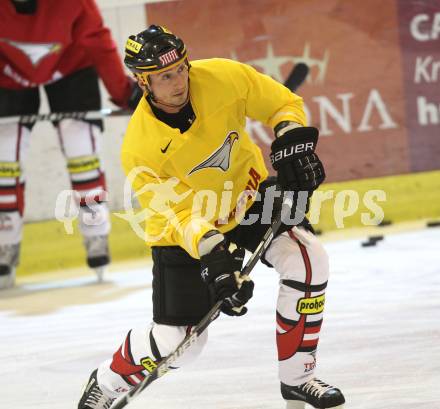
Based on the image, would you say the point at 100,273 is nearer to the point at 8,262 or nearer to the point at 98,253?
the point at 98,253

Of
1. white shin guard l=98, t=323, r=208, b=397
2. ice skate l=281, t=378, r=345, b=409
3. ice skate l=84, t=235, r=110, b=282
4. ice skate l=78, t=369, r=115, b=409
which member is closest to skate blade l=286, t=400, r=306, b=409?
ice skate l=281, t=378, r=345, b=409

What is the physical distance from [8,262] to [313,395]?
3.21 m

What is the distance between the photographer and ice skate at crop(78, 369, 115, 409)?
292cm

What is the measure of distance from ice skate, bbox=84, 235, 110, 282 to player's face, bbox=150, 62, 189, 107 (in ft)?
9.40

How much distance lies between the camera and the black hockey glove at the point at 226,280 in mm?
2555

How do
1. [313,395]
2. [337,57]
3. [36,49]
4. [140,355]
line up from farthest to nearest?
[337,57] < [36,49] < [140,355] < [313,395]

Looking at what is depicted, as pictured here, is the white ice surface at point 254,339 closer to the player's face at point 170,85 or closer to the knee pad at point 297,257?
the knee pad at point 297,257

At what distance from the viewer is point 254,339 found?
3.78m

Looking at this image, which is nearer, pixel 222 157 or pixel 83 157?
pixel 222 157

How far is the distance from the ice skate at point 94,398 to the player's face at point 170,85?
2.62 ft

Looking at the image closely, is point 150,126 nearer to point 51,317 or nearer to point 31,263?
point 51,317

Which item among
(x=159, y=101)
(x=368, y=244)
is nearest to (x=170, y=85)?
(x=159, y=101)

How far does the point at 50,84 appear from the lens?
5.64m

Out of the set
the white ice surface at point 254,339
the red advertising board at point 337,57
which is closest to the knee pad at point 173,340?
the white ice surface at point 254,339
